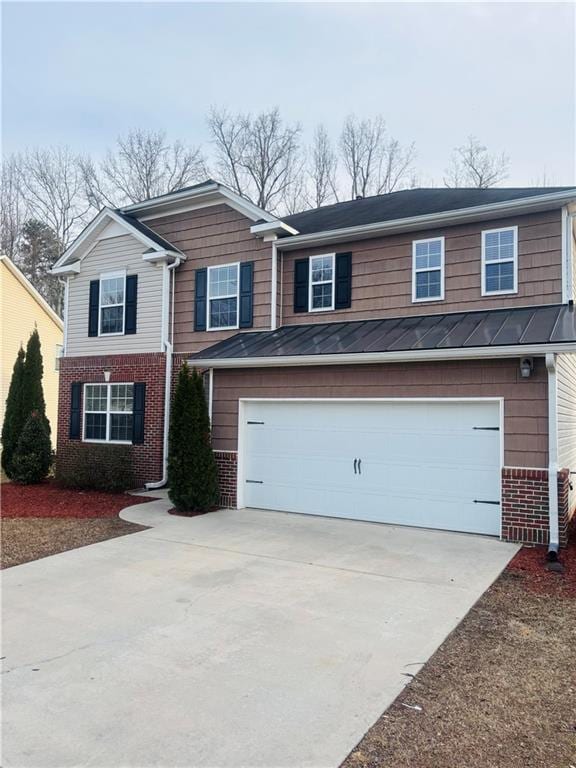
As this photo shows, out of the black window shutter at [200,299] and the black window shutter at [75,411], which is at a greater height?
the black window shutter at [200,299]

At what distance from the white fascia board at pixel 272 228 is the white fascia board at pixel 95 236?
232cm

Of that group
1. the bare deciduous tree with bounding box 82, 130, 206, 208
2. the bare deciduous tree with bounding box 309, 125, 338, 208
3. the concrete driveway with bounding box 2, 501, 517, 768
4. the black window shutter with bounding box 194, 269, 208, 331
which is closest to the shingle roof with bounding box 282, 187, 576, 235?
the black window shutter with bounding box 194, 269, 208, 331

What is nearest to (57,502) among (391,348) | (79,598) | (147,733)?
(79,598)

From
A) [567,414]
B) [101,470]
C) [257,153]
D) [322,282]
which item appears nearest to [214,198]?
[322,282]

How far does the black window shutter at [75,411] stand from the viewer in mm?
13734

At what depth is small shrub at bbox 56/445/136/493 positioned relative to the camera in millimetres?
12141

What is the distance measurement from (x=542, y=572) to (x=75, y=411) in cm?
1117

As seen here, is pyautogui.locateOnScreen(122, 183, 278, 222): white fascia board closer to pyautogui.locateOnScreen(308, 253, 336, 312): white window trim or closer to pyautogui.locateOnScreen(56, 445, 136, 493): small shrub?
pyautogui.locateOnScreen(308, 253, 336, 312): white window trim

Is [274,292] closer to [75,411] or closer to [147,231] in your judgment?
[147,231]

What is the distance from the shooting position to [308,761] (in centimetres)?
297

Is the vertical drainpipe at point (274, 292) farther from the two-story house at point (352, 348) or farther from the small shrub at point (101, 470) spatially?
the small shrub at point (101, 470)

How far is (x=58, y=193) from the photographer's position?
2819 centimetres

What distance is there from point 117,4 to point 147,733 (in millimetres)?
10992

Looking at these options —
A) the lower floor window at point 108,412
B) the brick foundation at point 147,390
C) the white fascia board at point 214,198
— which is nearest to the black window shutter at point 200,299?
the brick foundation at point 147,390
